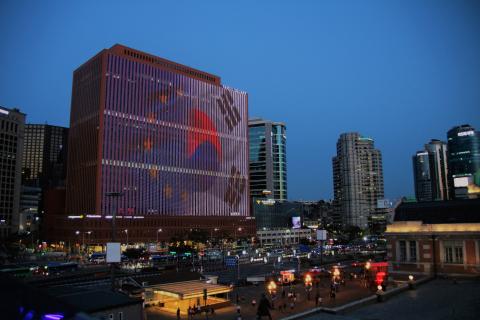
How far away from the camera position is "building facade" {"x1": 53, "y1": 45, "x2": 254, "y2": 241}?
130 meters

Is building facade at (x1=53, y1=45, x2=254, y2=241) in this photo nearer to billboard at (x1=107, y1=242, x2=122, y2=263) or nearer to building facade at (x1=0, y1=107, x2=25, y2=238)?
building facade at (x1=0, y1=107, x2=25, y2=238)

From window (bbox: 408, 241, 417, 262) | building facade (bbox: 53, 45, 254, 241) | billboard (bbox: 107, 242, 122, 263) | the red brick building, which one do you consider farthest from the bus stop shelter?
building facade (bbox: 53, 45, 254, 241)

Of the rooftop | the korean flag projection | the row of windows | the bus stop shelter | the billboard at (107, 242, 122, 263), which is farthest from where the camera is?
the korean flag projection

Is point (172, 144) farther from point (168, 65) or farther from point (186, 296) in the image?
point (186, 296)

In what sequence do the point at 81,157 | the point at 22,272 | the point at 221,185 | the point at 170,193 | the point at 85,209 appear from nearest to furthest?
the point at 22,272 → the point at 85,209 → the point at 81,157 → the point at 170,193 → the point at 221,185

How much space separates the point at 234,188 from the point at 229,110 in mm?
32693

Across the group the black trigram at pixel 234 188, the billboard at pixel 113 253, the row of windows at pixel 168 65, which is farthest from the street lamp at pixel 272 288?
the black trigram at pixel 234 188

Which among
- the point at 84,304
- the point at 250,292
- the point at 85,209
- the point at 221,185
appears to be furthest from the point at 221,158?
the point at 84,304

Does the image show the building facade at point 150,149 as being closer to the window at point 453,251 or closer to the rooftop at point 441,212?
the rooftop at point 441,212

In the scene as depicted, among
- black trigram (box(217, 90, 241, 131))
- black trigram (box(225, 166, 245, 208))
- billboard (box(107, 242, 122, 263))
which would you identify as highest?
black trigram (box(217, 90, 241, 131))

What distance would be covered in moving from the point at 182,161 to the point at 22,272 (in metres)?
83.5

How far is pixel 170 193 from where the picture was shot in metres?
148

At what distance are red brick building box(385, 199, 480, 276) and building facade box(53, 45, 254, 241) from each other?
83262mm

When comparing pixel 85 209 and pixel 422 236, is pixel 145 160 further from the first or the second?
Result: pixel 422 236
